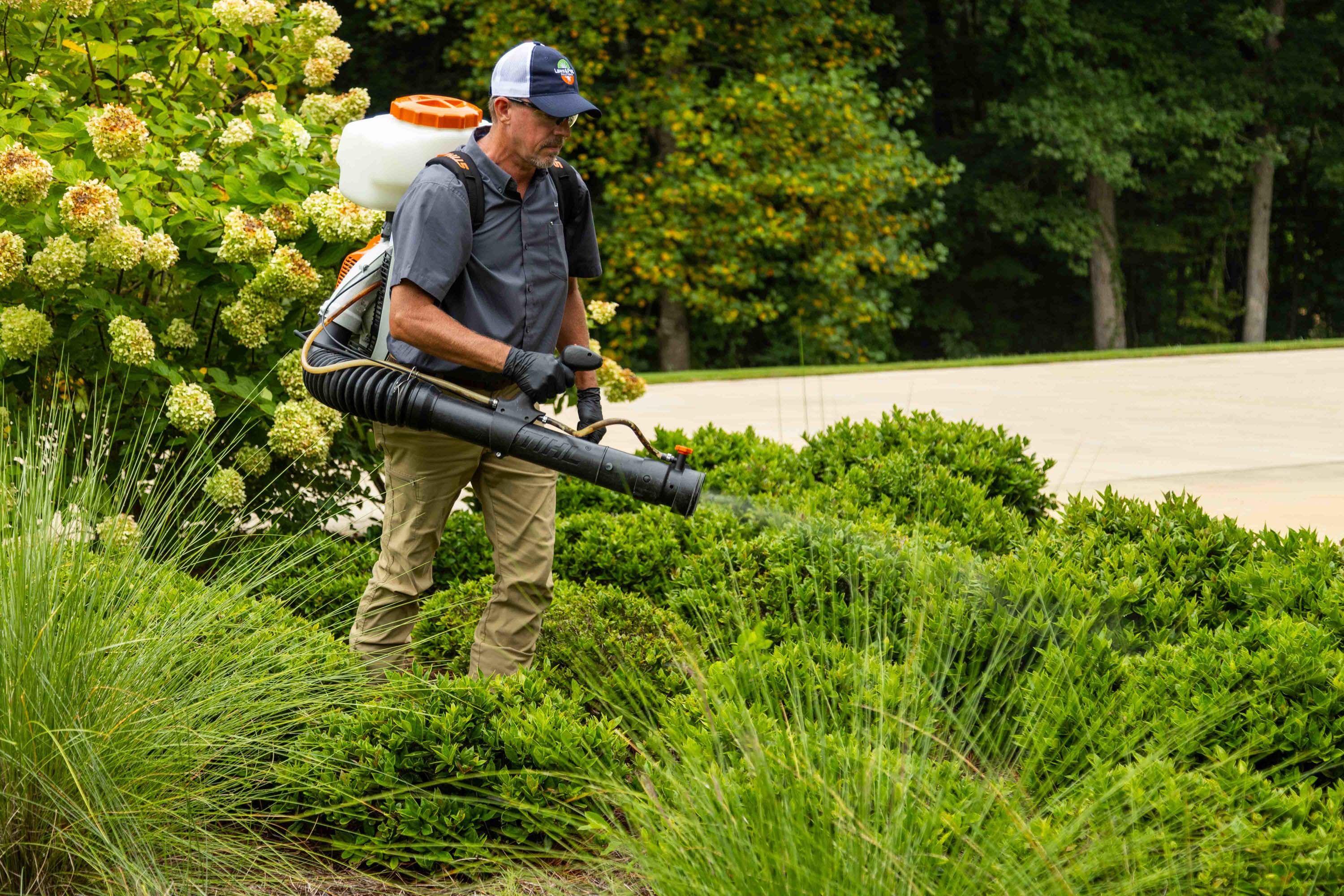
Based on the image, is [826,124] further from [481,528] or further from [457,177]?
[457,177]

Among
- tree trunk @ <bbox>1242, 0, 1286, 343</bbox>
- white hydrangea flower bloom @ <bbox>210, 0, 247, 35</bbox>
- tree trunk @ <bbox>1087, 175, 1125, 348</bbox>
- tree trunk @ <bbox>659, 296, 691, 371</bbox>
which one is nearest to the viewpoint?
white hydrangea flower bloom @ <bbox>210, 0, 247, 35</bbox>

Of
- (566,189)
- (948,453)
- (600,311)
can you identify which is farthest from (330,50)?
(948,453)

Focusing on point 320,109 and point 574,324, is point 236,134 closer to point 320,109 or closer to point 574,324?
point 320,109

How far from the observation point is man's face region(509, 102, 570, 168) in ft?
11.9

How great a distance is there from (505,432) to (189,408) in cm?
177

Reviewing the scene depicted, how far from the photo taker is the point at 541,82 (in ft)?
11.6

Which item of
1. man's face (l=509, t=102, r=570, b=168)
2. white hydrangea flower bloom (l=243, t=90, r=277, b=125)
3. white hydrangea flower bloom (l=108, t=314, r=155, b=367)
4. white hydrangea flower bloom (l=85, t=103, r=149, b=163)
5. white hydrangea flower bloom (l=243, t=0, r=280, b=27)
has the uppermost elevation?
white hydrangea flower bloom (l=243, t=0, r=280, b=27)

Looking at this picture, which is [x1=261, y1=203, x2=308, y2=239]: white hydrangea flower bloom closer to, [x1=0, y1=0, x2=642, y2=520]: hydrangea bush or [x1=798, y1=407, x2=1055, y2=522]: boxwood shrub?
[x1=0, y1=0, x2=642, y2=520]: hydrangea bush

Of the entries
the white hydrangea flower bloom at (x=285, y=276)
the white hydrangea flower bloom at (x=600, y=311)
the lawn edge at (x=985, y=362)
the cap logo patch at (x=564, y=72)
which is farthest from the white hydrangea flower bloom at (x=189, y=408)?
the lawn edge at (x=985, y=362)

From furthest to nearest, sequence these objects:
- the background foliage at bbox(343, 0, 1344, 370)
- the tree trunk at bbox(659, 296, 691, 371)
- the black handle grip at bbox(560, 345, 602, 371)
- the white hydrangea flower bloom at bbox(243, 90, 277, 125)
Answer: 1. the tree trunk at bbox(659, 296, 691, 371)
2. the background foliage at bbox(343, 0, 1344, 370)
3. the white hydrangea flower bloom at bbox(243, 90, 277, 125)
4. the black handle grip at bbox(560, 345, 602, 371)

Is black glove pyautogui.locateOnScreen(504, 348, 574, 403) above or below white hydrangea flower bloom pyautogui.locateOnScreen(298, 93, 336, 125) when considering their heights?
below

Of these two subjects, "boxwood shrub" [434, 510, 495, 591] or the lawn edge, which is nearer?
"boxwood shrub" [434, 510, 495, 591]

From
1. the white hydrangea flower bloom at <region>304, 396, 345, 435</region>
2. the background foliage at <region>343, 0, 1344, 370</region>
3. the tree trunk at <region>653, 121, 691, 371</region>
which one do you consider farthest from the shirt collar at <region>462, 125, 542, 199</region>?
the tree trunk at <region>653, 121, 691, 371</region>

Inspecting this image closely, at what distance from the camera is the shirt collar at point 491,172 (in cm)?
370
